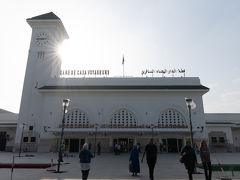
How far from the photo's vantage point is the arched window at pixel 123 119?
2855 cm

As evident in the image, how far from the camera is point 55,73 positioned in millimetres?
35781

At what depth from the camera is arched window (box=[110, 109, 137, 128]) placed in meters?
28.5

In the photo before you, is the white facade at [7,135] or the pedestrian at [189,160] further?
the white facade at [7,135]

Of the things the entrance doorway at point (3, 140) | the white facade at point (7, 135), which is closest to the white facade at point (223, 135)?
the white facade at point (7, 135)

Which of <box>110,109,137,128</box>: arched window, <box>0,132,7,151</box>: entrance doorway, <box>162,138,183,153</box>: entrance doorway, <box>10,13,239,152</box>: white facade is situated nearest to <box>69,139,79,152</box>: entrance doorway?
<box>10,13,239,152</box>: white facade

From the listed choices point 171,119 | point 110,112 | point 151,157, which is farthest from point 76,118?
point 151,157

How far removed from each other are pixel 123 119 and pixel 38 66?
60.3 ft

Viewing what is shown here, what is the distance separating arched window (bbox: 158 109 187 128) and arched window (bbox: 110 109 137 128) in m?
4.20

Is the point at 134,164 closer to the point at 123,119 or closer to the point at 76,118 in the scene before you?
the point at 123,119

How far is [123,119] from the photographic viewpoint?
29078 millimetres

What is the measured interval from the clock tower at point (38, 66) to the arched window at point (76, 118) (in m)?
5.33

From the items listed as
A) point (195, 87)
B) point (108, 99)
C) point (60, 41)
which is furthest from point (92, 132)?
point (60, 41)

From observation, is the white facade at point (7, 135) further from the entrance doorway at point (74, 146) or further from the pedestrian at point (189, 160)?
the pedestrian at point (189, 160)

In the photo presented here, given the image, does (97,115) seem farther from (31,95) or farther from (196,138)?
(196,138)
